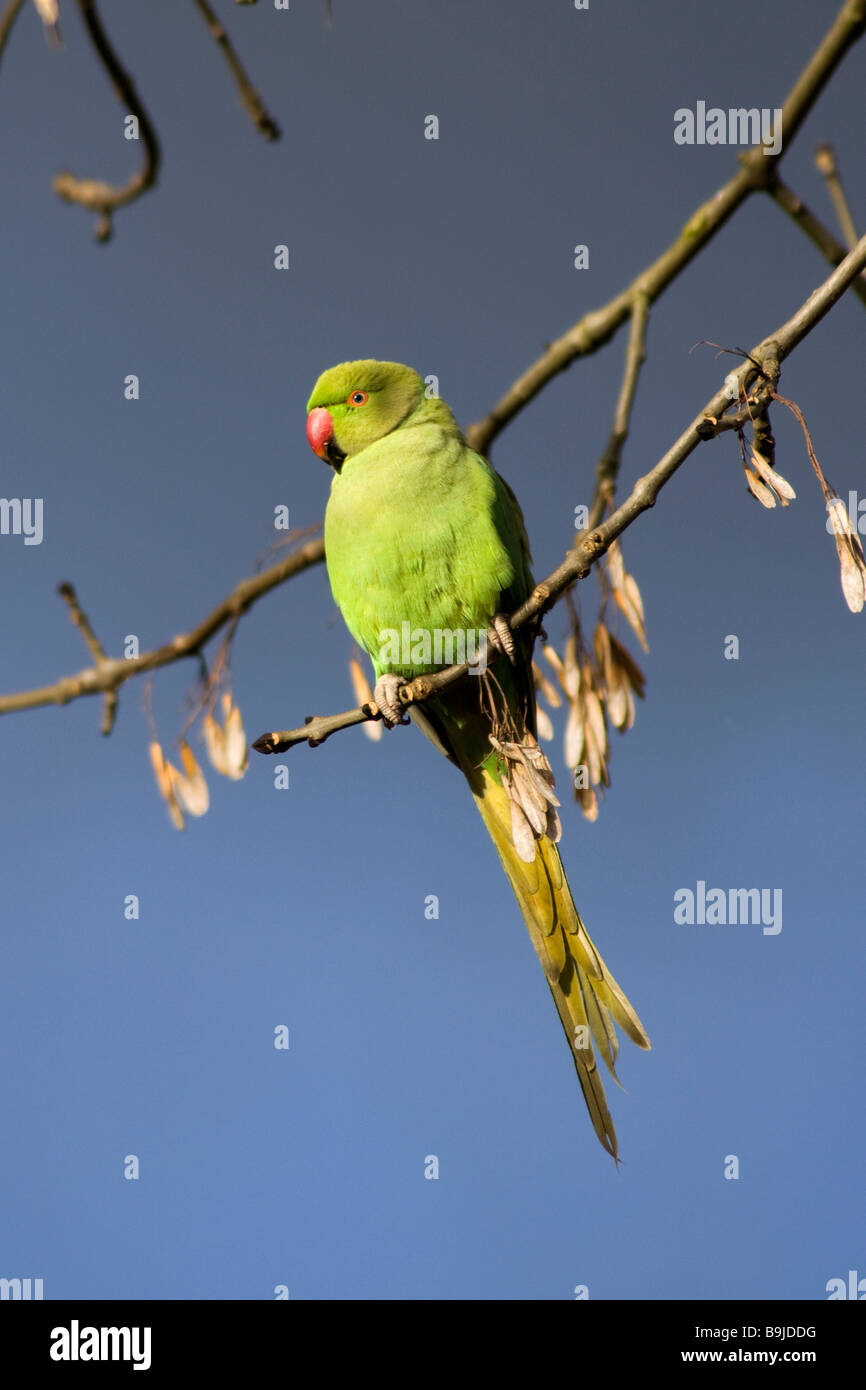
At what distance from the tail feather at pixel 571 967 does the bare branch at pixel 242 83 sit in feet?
3.75

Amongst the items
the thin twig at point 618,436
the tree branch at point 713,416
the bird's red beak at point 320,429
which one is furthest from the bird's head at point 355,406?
the tree branch at point 713,416

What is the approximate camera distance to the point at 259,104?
1.83 m

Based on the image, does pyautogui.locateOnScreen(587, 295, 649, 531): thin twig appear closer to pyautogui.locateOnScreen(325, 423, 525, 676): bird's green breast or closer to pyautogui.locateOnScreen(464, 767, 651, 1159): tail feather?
pyautogui.locateOnScreen(325, 423, 525, 676): bird's green breast

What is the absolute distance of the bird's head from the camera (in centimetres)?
194

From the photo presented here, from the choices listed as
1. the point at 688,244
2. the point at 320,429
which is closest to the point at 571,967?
the point at 320,429

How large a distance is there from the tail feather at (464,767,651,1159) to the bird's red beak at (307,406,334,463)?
0.67 meters

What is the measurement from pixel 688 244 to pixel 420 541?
2.74ft

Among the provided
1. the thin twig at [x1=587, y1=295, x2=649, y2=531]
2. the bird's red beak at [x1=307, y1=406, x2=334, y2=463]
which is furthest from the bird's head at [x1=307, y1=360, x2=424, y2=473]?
the thin twig at [x1=587, y1=295, x2=649, y2=531]

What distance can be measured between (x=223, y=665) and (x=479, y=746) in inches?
18.6

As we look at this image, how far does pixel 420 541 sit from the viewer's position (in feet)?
6.10

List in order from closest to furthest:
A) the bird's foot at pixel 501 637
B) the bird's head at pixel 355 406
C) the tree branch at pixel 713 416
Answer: the tree branch at pixel 713 416 < the bird's foot at pixel 501 637 < the bird's head at pixel 355 406

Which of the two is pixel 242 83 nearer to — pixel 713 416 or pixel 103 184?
pixel 103 184

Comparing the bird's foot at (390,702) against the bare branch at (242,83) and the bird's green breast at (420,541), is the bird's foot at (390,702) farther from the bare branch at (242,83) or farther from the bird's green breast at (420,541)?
the bare branch at (242,83)

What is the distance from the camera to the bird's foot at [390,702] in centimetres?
176
